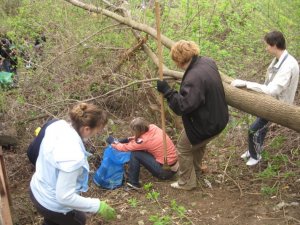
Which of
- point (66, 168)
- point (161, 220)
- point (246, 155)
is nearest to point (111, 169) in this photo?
point (161, 220)

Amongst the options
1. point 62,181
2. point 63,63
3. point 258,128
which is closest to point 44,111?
point 63,63

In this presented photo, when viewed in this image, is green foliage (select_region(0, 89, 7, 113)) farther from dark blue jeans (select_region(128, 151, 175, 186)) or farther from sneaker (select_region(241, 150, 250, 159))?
sneaker (select_region(241, 150, 250, 159))

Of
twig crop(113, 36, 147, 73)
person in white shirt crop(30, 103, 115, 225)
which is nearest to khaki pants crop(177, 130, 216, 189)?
person in white shirt crop(30, 103, 115, 225)

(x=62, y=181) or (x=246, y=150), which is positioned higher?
(x=62, y=181)

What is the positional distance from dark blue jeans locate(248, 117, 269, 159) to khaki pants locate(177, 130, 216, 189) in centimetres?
61

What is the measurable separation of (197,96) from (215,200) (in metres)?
1.24

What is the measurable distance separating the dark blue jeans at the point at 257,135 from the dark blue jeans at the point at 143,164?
102 cm

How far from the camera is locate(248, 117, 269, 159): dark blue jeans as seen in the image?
4461 millimetres

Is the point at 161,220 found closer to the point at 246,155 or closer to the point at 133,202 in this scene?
the point at 133,202

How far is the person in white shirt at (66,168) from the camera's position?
249 centimetres

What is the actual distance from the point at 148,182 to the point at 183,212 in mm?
968

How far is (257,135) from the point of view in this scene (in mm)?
4504

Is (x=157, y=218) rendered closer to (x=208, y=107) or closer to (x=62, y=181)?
(x=208, y=107)

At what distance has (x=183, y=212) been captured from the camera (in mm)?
3959
